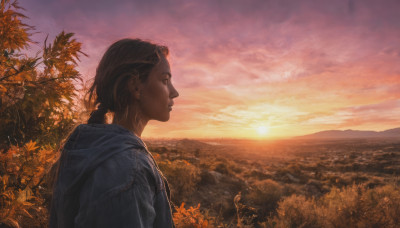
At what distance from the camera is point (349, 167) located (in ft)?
64.0

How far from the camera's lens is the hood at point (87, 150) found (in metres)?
0.74

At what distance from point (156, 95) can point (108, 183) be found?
677 mm

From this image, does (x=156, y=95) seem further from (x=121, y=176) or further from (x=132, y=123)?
(x=121, y=176)

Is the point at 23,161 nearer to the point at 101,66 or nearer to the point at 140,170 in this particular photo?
the point at 101,66

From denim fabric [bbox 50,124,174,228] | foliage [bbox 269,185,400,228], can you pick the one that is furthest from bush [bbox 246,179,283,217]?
denim fabric [bbox 50,124,174,228]

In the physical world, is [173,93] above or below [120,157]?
above

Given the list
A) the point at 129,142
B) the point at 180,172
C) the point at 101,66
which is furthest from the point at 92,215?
the point at 180,172

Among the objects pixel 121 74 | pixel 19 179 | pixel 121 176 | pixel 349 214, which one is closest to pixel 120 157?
pixel 121 176

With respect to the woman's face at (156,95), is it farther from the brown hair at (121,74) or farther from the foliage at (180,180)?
the foliage at (180,180)

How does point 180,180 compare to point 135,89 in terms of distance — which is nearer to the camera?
point 135,89

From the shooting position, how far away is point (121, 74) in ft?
3.97

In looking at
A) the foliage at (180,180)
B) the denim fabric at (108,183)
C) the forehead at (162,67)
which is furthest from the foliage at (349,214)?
the denim fabric at (108,183)

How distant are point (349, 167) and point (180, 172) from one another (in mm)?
→ 19119

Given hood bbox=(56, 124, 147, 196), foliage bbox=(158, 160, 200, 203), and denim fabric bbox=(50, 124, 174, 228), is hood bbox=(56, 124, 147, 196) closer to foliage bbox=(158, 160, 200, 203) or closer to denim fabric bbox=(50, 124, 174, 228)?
denim fabric bbox=(50, 124, 174, 228)
